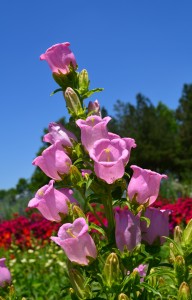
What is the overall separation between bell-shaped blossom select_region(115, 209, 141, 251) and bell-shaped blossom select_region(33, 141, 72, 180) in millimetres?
274

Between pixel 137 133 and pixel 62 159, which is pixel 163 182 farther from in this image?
pixel 137 133

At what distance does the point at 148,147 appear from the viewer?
42062 mm

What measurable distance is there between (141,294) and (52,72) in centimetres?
98

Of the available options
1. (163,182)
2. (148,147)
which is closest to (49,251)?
(163,182)

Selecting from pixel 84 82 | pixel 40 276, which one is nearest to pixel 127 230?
pixel 84 82

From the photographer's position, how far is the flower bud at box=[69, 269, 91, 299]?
2.00 meters

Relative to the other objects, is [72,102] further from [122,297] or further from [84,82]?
[122,297]

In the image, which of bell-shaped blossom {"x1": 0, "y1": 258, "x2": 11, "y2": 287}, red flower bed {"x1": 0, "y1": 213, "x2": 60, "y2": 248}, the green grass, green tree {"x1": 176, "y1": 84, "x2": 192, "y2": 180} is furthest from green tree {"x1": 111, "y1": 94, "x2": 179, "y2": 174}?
bell-shaped blossom {"x1": 0, "y1": 258, "x2": 11, "y2": 287}

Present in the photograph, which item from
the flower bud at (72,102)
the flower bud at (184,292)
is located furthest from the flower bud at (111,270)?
the flower bud at (72,102)

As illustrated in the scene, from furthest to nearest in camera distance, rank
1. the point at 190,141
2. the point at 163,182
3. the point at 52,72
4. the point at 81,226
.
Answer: the point at 190,141 < the point at 163,182 < the point at 52,72 < the point at 81,226

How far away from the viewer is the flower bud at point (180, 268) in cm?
203

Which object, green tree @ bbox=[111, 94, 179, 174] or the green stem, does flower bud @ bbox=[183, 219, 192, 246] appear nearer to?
the green stem

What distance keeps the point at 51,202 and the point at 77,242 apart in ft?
0.68

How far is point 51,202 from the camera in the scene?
2.04 metres
